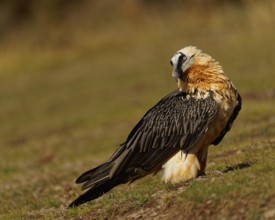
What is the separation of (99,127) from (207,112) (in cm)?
1443

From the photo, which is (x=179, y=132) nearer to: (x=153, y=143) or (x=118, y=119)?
(x=153, y=143)

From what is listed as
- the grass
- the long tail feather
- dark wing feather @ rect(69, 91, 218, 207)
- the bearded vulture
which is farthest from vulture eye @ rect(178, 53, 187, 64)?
the long tail feather

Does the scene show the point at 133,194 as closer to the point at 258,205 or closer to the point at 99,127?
the point at 258,205

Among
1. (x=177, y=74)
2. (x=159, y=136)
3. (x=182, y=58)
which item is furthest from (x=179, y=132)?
(x=182, y=58)

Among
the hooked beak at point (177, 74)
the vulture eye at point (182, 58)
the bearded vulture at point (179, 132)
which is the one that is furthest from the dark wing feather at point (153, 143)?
the vulture eye at point (182, 58)

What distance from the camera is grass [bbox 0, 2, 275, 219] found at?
9.38 m

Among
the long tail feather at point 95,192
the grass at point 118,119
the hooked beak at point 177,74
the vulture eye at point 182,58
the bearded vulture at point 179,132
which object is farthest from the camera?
the vulture eye at point 182,58

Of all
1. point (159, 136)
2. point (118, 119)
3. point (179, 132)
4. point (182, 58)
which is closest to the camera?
point (179, 132)

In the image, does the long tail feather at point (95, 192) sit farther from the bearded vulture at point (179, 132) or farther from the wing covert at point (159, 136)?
the wing covert at point (159, 136)

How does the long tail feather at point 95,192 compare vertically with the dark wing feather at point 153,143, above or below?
below

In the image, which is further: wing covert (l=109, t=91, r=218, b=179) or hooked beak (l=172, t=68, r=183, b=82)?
hooked beak (l=172, t=68, r=183, b=82)

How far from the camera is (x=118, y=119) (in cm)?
2544

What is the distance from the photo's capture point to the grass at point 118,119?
30.8 feet

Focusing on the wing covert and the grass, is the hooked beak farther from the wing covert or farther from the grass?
the grass
